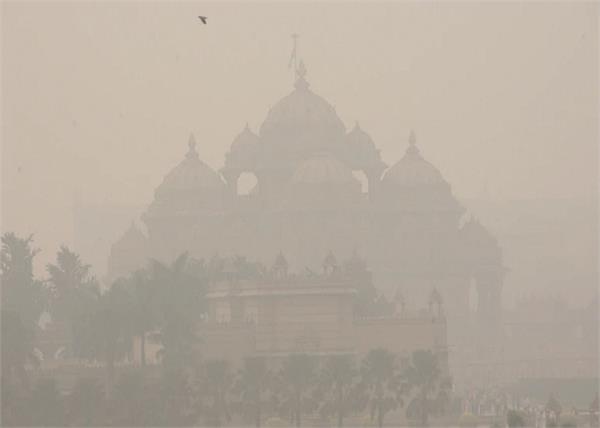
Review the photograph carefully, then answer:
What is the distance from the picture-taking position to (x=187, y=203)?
512 ft

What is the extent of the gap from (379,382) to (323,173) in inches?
2285

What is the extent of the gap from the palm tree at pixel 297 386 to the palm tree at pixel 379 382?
1.59m

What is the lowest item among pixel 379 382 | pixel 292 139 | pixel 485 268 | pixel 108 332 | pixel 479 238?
pixel 379 382

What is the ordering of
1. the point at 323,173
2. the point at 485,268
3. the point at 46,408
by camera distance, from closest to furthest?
the point at 46,408 < the point at 323,173 < the point at 485,268

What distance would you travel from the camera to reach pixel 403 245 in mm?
158500

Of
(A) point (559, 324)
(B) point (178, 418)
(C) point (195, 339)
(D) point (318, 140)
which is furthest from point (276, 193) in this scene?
(B) point (178, 418)

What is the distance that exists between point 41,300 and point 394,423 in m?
18.5

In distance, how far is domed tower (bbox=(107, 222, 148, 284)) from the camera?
504 feet

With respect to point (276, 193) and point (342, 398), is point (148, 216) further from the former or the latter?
point (342, 398)

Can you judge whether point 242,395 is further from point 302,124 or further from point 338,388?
point 302,124

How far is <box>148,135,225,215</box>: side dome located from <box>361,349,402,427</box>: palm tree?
5809 cm

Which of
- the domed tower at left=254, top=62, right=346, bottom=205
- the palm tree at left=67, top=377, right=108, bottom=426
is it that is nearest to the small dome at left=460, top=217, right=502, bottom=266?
the domed tower at left=254, top=62, right=346, bottom=205

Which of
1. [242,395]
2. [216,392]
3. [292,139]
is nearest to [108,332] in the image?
[242,395]

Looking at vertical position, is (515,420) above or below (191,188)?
below
